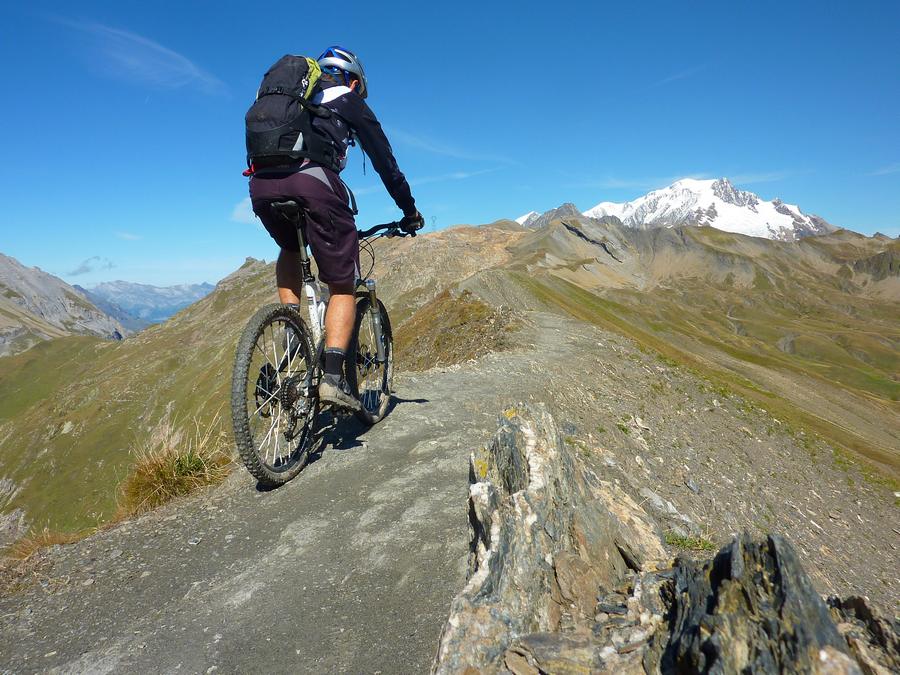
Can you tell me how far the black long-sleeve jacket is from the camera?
580cm

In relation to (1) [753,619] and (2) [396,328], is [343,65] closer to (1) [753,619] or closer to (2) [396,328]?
(1) [753,619]

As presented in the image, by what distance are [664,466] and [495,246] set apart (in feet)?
504

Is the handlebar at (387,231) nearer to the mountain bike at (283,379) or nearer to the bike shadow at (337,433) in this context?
the mountain bike at (283,379)

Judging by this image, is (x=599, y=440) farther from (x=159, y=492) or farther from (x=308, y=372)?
(x=159, y=492)

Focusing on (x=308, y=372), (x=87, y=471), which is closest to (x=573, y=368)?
(x=308, y=372)

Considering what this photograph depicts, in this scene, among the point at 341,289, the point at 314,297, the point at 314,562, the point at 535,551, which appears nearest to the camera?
the point at 535,551

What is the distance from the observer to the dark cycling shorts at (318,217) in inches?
224

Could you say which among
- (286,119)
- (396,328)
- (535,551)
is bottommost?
(396,328)

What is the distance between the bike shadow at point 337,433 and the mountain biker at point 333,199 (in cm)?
105

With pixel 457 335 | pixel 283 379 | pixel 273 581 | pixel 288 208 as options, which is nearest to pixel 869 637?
pixel 273 581

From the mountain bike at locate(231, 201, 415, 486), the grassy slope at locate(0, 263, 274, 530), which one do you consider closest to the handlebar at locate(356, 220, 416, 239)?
the mountain bike at locate(231, 201, 415, 486)

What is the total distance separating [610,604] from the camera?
11.8 ft

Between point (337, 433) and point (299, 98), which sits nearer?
point (299, 98)

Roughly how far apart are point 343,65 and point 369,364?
4.60m
